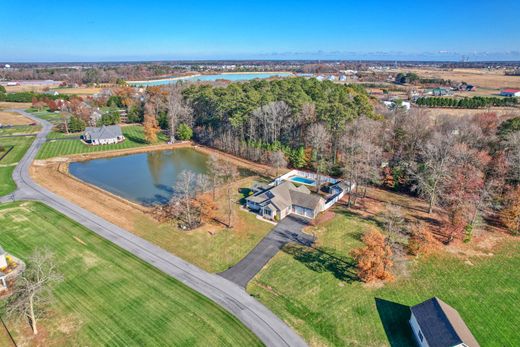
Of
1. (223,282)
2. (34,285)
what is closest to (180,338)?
(223,282)

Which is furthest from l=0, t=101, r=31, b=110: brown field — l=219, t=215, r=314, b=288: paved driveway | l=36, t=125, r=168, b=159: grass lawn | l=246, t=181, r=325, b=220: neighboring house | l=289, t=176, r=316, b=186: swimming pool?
l=219, t=215, r=314, b=288: paved driveway

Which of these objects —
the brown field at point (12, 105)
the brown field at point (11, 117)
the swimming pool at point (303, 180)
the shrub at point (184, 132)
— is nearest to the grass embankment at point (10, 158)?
the brown field at point (11, 117)

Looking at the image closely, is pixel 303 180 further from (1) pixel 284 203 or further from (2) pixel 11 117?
(2) pixel 11 117

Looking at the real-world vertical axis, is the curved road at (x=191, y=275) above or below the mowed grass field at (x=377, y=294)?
above

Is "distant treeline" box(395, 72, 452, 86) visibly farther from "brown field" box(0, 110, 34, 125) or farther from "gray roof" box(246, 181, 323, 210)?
"brown field" box(0, 110, 34, 125)

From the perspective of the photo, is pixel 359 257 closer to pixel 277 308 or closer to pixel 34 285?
pixel 277 308

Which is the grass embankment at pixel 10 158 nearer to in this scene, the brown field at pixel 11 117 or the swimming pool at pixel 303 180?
the brown field at pixel 11 117
